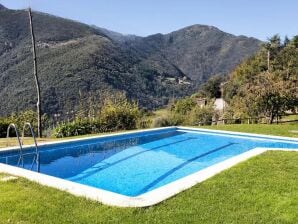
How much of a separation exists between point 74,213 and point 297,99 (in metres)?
17.7

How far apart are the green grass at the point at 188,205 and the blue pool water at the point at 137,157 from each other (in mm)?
2005

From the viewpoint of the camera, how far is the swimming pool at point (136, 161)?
19.9 ft

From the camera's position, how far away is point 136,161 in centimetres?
1022

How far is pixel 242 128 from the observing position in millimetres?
15086

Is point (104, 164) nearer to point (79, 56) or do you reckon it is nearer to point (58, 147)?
point (58, 147)

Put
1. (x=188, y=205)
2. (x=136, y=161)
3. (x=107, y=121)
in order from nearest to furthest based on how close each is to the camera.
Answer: (x=188, y=205)
(x=136, y=161)
(x=107, y=121)

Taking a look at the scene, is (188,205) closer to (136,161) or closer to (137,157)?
(136,161)

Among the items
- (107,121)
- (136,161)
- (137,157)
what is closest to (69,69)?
(107,121)

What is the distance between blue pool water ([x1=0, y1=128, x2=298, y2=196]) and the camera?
8.27 metres

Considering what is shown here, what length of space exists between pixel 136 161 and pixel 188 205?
532cm

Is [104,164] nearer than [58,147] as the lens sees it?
Yes

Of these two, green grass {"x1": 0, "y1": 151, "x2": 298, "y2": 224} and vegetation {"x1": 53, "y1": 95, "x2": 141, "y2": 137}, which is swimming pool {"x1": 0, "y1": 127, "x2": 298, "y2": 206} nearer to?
green grass {"x1": 0, "y1": 151, "x2": 298, "y2": 224}

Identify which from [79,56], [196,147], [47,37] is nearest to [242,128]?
[196,147]

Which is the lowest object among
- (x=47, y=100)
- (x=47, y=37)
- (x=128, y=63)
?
(x=47, y=100)
